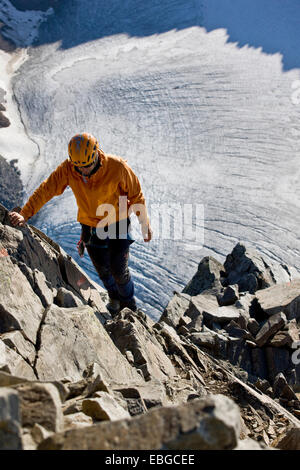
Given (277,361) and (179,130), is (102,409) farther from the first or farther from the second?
(179,130)

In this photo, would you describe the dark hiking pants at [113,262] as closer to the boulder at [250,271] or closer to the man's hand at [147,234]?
the man's hand at [147,234]

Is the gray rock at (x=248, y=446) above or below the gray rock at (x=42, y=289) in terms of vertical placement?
below

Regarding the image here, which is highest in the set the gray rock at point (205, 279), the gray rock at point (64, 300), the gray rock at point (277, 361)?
the gray rock at point (205, 279)

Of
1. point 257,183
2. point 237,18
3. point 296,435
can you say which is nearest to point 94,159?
point 296,435

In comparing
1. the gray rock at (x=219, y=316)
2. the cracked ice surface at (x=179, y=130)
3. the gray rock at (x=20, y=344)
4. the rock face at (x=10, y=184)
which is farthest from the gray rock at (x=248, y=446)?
the rock face at (x=10, y=184)

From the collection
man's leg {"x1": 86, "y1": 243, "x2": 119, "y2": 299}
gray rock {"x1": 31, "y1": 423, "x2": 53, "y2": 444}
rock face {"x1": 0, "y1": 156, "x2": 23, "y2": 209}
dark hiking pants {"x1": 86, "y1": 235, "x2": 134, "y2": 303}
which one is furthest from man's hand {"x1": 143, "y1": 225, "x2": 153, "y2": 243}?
rock face {"x1": 0, "y1": 156, "x2": 23, "y2": 209}

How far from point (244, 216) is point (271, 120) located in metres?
6.44

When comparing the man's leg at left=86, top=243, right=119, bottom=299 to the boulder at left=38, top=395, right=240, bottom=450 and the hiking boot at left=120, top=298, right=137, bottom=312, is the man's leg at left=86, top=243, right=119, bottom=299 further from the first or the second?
the boulder at left=38, top=395, right=240, bottom=450

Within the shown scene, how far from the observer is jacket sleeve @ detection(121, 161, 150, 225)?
5.50m

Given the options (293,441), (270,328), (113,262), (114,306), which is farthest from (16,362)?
(270,328)

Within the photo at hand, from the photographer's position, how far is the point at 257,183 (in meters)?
17.9

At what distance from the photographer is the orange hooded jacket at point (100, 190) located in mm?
5420

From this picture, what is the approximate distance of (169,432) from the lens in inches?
84.0

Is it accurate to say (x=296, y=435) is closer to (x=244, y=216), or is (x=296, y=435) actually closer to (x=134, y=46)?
(x=244, y=216)
